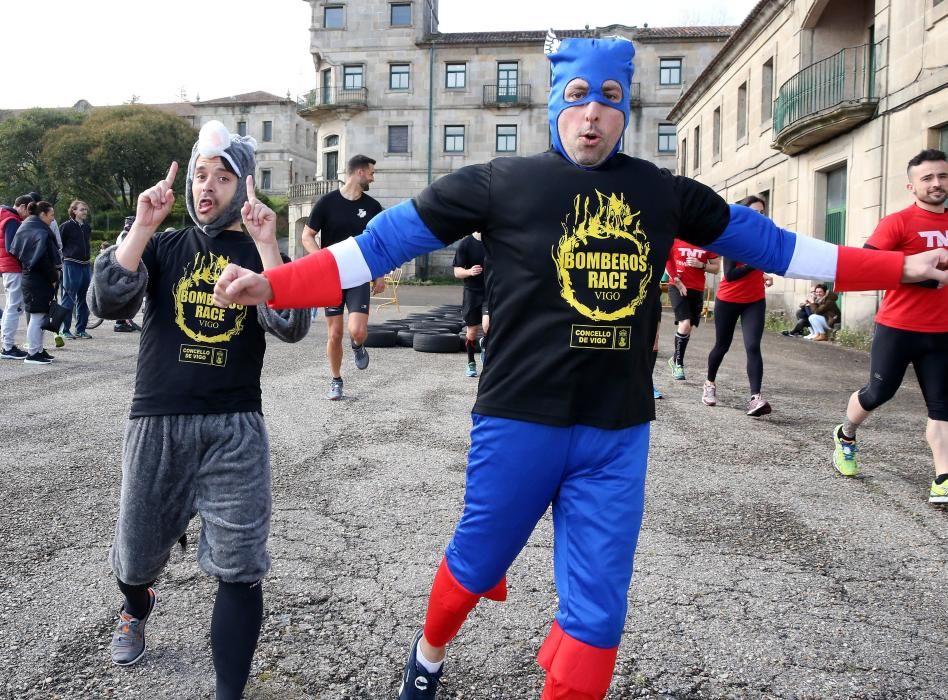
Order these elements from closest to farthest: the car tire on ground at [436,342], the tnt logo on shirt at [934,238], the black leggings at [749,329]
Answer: the tnt logo on shirt at [934,238] < the black leggings at [749,329] < the car tire on ground at [436,342]

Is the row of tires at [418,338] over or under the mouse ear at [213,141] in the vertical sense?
under

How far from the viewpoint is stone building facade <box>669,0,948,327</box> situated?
47.0ft

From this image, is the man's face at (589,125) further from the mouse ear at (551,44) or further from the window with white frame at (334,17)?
the window with white frame at (334,17)

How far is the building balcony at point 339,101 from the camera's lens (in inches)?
1794

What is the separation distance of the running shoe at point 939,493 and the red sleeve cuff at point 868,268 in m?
2.88

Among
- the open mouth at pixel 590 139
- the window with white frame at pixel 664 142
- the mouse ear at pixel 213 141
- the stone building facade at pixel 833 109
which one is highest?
the window with white frame at pixel 664 142

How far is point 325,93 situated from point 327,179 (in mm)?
5009

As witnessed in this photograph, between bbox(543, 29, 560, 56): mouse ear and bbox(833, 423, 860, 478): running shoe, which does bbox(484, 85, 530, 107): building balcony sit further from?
bbox(543, 29, 560, 56): mouse ear

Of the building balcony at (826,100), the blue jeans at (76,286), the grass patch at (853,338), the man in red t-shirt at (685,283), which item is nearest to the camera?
the man in red t-shirt at (685,283)

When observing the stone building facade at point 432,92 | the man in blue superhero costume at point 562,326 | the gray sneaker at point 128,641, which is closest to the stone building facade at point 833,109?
the man in blue superhero costume at point 562,326

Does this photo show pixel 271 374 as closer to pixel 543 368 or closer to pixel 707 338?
pixel 543 368

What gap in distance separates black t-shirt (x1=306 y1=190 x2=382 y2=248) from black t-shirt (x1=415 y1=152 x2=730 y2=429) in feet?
17.9

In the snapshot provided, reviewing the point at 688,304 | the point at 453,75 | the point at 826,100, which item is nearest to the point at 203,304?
the point at 688,304

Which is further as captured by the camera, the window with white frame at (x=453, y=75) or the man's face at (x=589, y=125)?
the window with white frame at (x=453, y=75)
